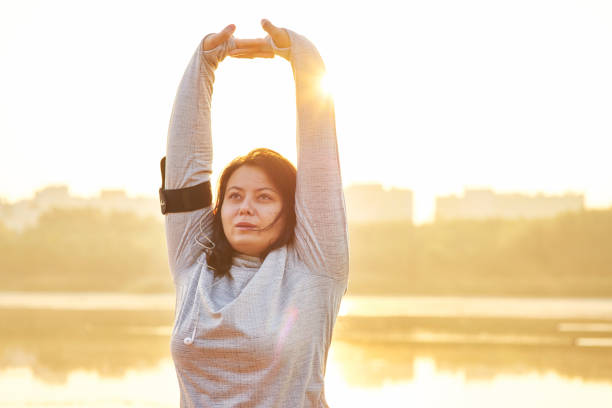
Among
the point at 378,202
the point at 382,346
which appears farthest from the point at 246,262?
the point at 378,202

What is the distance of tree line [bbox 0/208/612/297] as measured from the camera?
16.8m

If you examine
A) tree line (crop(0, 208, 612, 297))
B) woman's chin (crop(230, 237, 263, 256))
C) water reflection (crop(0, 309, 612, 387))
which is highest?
woman's chin (crop(230, 237, 263, 256))

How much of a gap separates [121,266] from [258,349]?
16184mm

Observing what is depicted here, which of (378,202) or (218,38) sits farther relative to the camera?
(378,202)

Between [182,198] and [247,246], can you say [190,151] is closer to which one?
[182,198]

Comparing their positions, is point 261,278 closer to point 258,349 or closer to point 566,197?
point 258,349

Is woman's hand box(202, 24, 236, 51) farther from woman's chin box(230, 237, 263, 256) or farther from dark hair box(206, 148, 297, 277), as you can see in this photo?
woman's chin box(230, 237, 263, 256)

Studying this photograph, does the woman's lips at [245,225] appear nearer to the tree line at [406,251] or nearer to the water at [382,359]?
the water at [382,359]

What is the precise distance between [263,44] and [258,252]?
376 millimetres

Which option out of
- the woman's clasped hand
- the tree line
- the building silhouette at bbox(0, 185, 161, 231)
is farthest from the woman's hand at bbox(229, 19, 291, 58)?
the building silhouette at bbox(0, 185, 161, 231)

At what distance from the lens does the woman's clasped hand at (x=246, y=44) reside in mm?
1411

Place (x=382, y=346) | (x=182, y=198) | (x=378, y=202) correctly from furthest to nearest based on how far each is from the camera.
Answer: (x=378, y=202)
(x=382, y=346)
(x=182, y=198)

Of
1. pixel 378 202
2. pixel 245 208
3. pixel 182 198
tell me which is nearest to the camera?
pixel 245 208

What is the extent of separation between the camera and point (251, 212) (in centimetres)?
134
